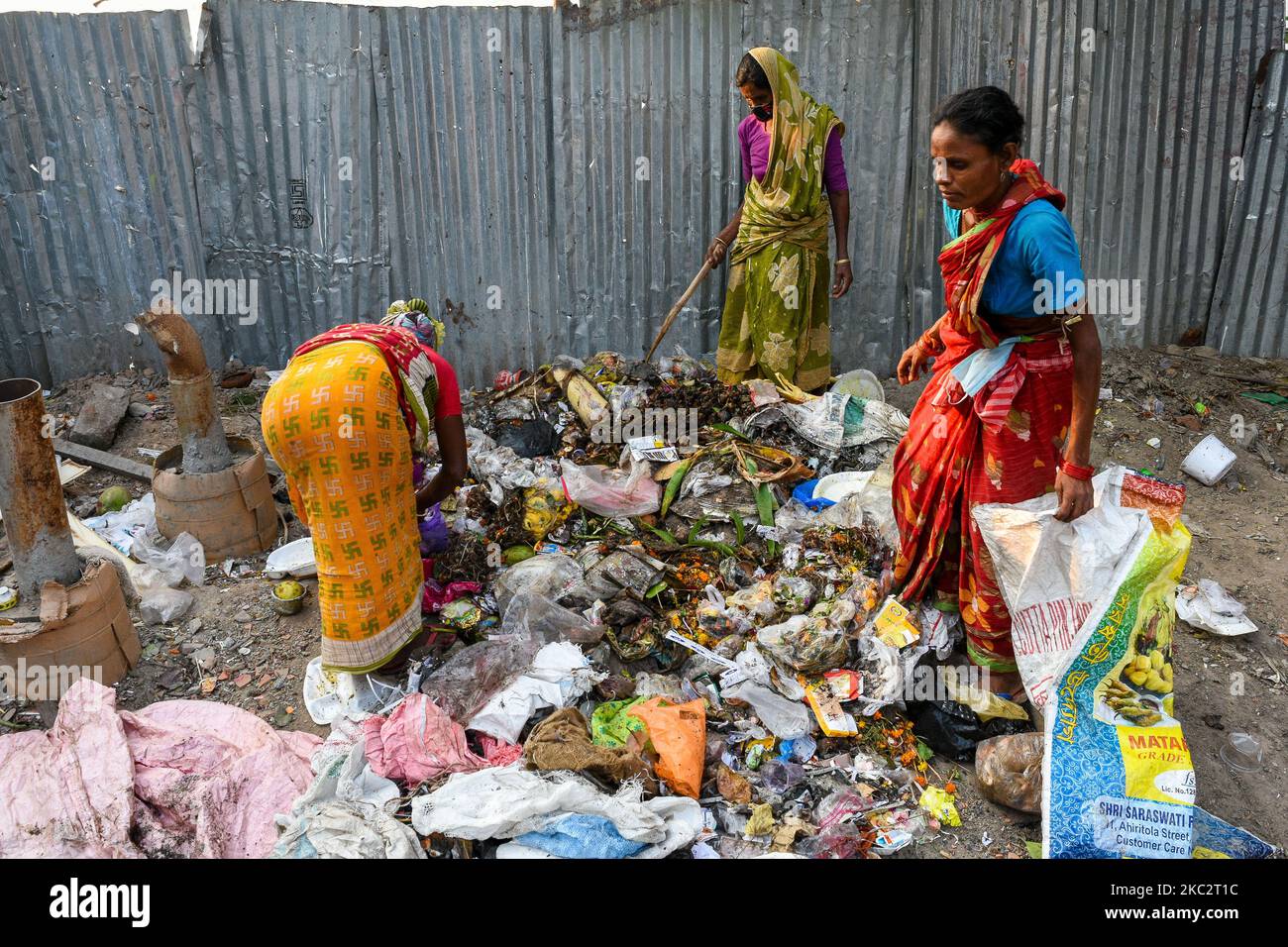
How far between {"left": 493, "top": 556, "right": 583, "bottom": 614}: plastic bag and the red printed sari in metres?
1.36

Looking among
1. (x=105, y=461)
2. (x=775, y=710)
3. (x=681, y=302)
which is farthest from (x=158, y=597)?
(x=681, y=302)

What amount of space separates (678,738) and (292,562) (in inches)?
87.4

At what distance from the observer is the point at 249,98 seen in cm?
591

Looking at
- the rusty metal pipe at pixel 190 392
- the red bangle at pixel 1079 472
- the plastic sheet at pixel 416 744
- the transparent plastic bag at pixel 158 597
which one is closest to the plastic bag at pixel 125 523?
the transparent plastic bag at pixel 158 597

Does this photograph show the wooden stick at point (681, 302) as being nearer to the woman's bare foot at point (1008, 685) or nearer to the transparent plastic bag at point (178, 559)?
the transparent plastic bag at point (178, 559)

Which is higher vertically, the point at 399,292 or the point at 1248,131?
the point at 1248,131

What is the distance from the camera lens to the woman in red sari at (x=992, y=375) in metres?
2.84

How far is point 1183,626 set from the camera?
3.98 m

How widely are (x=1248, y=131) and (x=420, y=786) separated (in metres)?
6.17

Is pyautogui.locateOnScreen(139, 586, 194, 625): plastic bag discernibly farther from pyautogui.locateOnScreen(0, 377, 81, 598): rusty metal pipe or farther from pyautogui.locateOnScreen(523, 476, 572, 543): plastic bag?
pyautogui.locateOnScreen(523, 476, 572, 543): plastic bag

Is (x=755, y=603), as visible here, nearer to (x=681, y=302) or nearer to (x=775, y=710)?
(x=775, y=710)

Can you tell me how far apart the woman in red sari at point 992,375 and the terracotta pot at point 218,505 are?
3.04 meters
